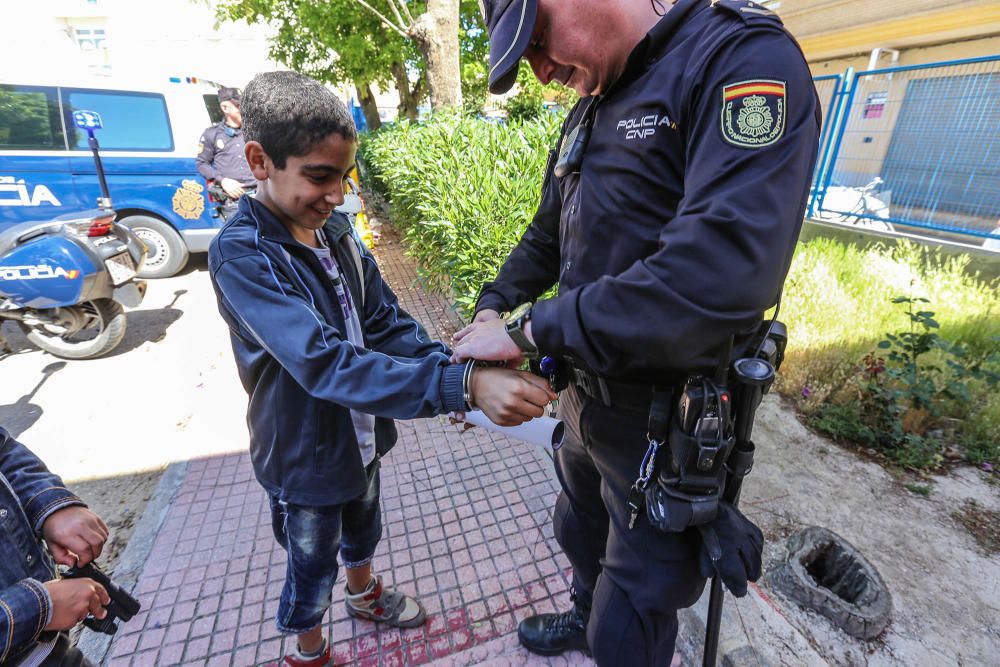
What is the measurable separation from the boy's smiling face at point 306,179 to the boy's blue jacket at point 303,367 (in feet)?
0.20

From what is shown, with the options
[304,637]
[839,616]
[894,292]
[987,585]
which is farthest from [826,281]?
[304,637]

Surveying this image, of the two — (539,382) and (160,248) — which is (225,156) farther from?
(539,382)

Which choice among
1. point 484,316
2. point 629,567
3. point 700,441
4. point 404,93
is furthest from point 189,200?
point 404,93

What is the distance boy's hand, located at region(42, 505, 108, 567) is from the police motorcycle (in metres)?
3.91

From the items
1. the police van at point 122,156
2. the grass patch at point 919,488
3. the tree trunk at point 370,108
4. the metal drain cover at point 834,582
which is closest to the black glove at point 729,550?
the metal drain cover at point 834,582

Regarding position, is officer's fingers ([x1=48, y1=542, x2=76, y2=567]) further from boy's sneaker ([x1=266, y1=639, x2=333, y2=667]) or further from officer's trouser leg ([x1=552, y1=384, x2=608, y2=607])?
officer's trouser leg ([x1=552, y1=384, x2=608, y2=607])

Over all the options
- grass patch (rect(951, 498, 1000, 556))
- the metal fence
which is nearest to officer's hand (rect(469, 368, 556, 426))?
grass patch (rect(951, 498, 1000, 556))

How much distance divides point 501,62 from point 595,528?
1.53 metres

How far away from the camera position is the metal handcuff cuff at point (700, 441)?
1200 millimetres

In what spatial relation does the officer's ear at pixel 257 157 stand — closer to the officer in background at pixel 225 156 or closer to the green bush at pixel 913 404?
the green bush at pixel 913 404

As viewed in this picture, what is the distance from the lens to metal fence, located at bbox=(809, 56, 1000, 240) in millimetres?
5488

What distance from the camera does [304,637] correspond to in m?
1.94

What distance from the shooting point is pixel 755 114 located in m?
1.01

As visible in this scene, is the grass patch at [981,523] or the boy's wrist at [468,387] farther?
the grass patch at [981,523]
